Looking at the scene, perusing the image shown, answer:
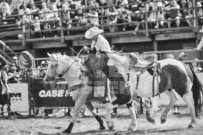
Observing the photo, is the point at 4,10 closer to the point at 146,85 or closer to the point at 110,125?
the point at 146,85

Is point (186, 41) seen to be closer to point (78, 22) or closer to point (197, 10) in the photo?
point (197, 10)

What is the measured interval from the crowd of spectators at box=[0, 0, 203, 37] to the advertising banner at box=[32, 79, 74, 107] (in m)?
4.69

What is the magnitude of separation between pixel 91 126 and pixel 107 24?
26.1ft

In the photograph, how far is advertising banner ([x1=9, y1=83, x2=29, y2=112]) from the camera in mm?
17188

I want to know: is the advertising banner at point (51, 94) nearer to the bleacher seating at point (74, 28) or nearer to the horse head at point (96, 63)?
the horse head at point (96, 63)

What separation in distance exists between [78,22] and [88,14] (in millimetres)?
534

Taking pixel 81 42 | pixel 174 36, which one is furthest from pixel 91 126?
pixel 81 42

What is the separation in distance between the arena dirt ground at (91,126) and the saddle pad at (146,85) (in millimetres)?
844

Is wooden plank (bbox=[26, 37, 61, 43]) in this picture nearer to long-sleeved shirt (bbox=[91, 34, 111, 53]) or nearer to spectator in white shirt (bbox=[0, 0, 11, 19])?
spectator in white shirt (bbox=[0, 0, 11, 19])

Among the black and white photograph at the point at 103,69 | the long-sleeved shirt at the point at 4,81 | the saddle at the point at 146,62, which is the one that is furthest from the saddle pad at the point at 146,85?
the long-sleeved shirt at the point at 4,81

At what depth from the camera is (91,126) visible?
13.8 m

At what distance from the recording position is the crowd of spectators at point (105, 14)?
783 inches

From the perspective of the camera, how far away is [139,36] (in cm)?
2183

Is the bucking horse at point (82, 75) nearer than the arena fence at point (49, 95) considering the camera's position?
Yes
